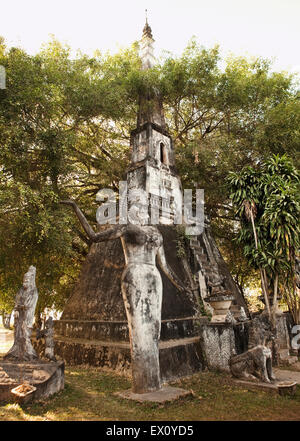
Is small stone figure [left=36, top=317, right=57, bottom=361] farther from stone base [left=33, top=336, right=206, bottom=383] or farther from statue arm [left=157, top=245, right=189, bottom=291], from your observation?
statue arm [left=157, top=245, right=189, bottom=291]

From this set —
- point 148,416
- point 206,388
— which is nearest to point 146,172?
point 206,388

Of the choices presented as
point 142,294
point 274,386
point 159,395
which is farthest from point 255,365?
point 142,294

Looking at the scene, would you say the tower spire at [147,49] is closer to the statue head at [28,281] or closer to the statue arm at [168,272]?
the statue arm at [168,272]

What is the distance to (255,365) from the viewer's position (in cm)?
659

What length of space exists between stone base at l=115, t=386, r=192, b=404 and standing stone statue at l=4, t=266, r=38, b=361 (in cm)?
208

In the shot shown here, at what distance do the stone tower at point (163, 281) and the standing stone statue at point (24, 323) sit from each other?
8.56ft

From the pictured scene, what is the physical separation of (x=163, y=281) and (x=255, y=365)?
157 inches

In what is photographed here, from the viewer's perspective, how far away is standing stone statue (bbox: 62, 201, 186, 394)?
5.09m

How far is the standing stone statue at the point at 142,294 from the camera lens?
5.09 metres

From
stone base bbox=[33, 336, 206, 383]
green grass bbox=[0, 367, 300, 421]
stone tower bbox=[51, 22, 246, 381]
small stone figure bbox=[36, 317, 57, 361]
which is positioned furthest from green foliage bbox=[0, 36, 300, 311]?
green grass bbox=[0, 367, 300, 421]

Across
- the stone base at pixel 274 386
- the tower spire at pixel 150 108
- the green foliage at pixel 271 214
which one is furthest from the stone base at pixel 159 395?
the tower spire at pixel 150 108

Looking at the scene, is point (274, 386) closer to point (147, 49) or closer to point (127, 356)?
point (127, 356)

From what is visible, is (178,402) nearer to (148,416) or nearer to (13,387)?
(148,416)

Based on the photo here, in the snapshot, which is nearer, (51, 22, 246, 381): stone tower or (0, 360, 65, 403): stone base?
(0, 360, 65, 403): stone base
